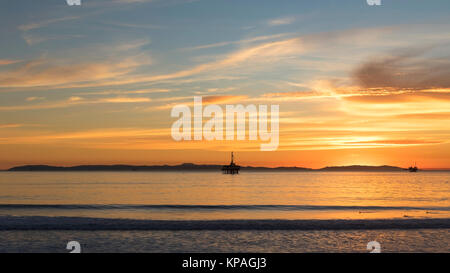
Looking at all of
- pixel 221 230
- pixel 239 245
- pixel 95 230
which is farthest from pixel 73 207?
pixel 239 245

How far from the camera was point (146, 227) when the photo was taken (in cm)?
2395

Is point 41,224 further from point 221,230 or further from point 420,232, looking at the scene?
point 420,232

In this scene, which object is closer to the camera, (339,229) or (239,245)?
(239,245)

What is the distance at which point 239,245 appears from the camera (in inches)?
708
